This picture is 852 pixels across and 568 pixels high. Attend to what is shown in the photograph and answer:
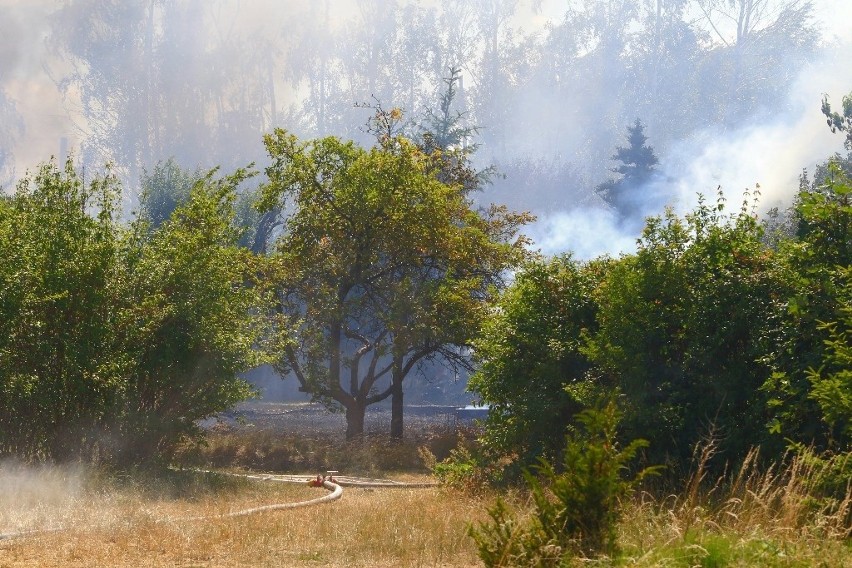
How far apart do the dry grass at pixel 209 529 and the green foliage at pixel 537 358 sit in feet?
4.57

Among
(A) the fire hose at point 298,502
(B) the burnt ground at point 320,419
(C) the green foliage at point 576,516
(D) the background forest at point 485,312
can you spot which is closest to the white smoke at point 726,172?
(D) the background forest at point 485,312

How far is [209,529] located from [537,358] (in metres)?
6.86

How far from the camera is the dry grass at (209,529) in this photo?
A: 11.4 m

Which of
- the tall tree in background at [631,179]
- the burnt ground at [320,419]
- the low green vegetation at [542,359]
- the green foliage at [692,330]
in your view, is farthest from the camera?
the tall tree in background at [631,179]

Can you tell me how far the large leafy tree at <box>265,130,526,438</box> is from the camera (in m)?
31.9

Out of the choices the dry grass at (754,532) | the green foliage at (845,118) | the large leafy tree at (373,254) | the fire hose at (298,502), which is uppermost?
the green foliage at (845,118)

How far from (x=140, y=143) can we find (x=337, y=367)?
88097 mm

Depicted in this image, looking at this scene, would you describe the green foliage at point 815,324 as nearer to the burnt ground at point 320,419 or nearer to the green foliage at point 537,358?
the green foliage at point 537,358

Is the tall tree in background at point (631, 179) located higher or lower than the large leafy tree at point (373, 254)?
higher

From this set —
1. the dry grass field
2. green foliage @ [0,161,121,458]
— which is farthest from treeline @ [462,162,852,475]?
green foliage @ [0,161,121,458]

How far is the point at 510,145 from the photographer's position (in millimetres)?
108500

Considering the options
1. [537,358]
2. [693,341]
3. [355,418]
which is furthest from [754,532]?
[355,418]

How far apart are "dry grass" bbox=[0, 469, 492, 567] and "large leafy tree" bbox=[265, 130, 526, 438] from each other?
14.0 m

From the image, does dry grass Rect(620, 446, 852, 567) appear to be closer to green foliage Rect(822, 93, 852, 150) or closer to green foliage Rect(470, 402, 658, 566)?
green foliage Rect(470, 402, 658, 566)
